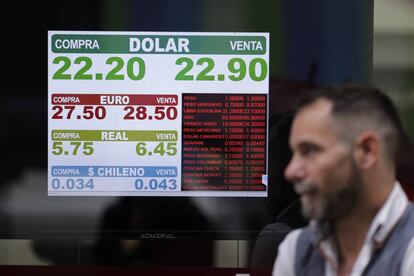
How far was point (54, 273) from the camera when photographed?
3.61 m

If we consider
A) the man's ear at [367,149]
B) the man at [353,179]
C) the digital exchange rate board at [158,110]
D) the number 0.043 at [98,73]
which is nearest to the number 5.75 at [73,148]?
the digital exchange rate board at [158,110]

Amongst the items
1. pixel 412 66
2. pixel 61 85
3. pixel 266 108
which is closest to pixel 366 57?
pixel 412 66

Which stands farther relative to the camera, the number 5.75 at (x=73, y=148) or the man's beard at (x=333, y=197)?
the number 5.75 at (x=73, y=148)

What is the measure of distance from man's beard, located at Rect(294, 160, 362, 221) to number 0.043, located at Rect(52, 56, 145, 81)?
71.7 inches

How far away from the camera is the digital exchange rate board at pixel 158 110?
3.53 m

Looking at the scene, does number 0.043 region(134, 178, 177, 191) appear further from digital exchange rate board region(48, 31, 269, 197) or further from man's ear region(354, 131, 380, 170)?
man's ear region(354, 131, 380, 170)

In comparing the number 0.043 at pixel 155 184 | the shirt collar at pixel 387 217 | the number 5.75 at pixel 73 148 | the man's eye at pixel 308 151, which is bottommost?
the number 0.043 at pixel 155 184

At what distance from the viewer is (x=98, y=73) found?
3.54 m

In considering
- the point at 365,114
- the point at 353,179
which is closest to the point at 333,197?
the point at 353,179

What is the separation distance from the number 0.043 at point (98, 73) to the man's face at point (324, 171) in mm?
1786

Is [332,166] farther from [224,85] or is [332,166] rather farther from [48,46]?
[48,46]

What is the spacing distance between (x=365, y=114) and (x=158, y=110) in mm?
1791

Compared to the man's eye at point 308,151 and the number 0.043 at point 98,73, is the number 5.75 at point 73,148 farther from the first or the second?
the man's eye at point 308,151

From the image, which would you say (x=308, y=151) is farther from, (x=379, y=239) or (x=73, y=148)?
(x=73, y=148)
